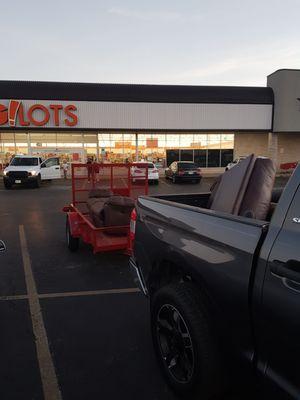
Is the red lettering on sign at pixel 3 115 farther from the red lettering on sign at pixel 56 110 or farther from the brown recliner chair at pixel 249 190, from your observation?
the brown recliner chair at pixel 249 190

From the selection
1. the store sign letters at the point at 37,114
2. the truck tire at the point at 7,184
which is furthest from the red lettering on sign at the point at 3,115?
the truck tire at the point at 7,184

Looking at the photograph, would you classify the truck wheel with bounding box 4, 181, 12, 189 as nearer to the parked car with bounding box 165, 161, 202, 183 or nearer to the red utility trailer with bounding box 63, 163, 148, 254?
the parked car with bounding box 165, 161, 202, 183

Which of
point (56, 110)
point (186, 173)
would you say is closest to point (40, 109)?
point (56, 110)

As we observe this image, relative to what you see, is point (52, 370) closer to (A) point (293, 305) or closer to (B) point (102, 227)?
(A) point (293, 305)

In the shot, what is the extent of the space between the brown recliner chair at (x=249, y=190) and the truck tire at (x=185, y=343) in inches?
32.2

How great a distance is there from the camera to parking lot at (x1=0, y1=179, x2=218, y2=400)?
2.86 m

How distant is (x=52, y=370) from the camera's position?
3.06 meters

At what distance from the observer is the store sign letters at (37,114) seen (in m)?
26.0

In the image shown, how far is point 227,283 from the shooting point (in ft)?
7.03

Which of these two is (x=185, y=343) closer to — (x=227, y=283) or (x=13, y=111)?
(x=227, y=283)

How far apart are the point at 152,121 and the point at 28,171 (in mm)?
11498

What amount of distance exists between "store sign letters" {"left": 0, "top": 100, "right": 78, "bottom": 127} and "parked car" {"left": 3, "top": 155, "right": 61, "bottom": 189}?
173 inches

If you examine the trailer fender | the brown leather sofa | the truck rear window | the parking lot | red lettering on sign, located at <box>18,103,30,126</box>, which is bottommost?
the parking lot

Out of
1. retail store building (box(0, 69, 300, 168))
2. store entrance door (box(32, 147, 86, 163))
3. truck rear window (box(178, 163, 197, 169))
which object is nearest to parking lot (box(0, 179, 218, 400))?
truck rear window (box(178, 163, 197, 169))
